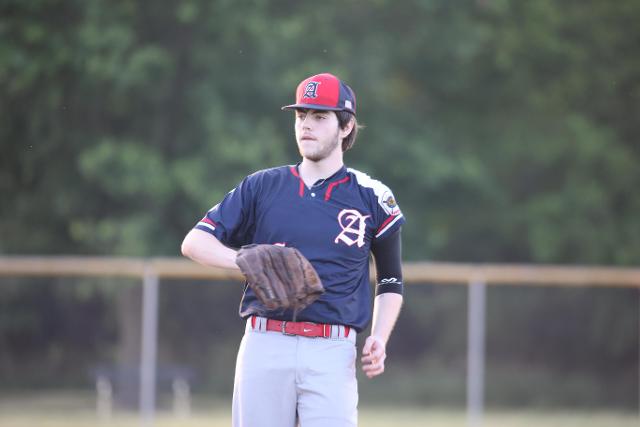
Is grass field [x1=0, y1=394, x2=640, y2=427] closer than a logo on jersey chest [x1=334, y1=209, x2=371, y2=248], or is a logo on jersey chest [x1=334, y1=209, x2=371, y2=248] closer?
a logo on jersey chest [x1=334, y1=209, x2=371, y2=248]

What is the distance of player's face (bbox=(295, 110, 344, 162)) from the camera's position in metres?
4.23

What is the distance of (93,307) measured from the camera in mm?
12953

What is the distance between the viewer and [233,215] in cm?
426

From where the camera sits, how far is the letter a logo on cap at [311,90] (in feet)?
13.9

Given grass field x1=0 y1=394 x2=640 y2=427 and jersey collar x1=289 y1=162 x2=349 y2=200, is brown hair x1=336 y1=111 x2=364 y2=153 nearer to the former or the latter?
jersey collar x1=289 y1=162 x2=349 y2=200

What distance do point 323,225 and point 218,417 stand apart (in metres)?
8.22

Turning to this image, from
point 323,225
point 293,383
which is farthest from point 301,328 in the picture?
point 323,225

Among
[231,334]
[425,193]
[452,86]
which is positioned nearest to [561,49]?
[452,86]

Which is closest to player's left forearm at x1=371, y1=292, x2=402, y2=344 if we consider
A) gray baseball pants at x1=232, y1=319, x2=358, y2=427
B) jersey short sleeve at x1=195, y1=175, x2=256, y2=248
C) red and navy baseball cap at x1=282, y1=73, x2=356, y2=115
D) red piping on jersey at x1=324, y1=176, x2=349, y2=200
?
gray baseball pants at x1=232, y1=319, x2=358, y2=427

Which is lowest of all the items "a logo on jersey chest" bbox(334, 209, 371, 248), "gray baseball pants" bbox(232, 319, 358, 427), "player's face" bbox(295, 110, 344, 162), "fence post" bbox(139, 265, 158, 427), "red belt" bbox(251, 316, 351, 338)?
"fence post" bbox(139, 265, 158, 427)

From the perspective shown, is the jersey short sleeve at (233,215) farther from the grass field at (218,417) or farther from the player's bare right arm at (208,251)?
the grass field at (218,417)

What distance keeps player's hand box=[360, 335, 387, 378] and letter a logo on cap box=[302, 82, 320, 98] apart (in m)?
0.98

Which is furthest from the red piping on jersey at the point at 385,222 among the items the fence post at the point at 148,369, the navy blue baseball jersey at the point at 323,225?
the fence post at the point at 148,369

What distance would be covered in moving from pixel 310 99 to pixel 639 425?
30.4 feet
